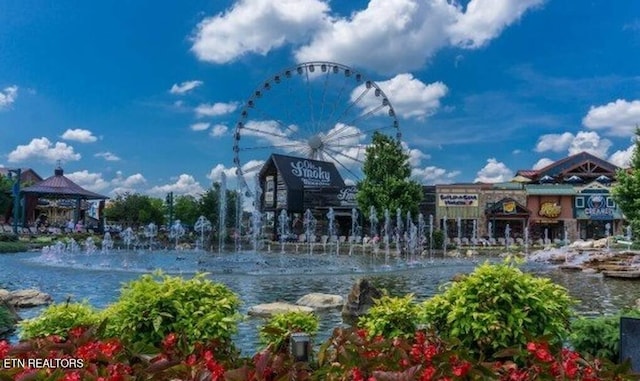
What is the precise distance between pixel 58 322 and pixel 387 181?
1691 inches

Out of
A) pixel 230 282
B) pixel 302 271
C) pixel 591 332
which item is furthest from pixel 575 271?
pixel 591 332

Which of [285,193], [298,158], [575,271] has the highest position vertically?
[298,158]

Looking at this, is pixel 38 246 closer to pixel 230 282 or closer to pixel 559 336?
pixel 230 282

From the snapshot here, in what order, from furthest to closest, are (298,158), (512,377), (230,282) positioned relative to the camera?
(298,158) < (230,282) < (512,377)

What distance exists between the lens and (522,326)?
459 cm

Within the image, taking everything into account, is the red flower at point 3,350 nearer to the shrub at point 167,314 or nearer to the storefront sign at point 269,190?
the shrub at point 167,314

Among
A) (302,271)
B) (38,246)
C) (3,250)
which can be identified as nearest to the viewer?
(302,271)

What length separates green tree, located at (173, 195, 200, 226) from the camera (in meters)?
79.8

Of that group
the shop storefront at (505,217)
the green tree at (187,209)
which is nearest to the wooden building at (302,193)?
the shop storefront at (505,217)

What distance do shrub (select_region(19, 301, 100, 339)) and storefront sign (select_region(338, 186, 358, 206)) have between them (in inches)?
2126

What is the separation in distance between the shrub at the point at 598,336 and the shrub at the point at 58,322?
454 cm

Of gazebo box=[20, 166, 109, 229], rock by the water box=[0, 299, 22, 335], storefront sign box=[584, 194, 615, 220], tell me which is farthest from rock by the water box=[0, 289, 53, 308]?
storefront sign box=[584, 194, 615, 220]

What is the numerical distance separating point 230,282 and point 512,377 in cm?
1479

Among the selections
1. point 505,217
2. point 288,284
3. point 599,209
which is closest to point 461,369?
point 288,284
